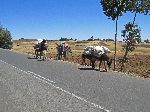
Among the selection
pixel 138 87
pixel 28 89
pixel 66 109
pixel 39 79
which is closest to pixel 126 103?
pixel 66 109

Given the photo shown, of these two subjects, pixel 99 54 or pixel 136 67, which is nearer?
pixel 99 54

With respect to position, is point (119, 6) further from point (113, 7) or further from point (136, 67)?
point (136, 67)

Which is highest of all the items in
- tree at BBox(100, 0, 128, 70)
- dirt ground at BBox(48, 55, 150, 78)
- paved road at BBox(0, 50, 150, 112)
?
tree at BBox(100, 0, 128, 70)

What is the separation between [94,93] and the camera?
15.5m

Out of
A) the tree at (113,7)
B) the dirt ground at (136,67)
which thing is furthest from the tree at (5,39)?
the tree at (113,7)

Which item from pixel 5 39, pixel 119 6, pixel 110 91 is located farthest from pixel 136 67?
pixel 5 39

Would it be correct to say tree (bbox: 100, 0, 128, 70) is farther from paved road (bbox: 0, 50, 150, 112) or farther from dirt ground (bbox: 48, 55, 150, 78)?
paved road (bbox: 0, 50, 150, 112)

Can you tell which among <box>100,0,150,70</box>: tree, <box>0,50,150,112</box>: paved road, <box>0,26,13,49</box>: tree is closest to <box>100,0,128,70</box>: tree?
<box>100,0,150,70</box>: tree

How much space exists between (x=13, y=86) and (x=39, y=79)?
8.62ft

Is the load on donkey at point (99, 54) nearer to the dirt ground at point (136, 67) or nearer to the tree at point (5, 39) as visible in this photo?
the dirt ground at point (136, 67)

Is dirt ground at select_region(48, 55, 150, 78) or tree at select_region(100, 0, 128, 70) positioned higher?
tree at select_region(100, 0, 128, 70)

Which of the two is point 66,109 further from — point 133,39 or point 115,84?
point 133,39

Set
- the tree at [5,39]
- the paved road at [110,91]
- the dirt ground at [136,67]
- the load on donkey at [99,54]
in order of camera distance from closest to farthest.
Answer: the paved road at [110,91]
the load on donkey at [99,54]
the dirt ground at [136,67]
the tree at [5,39]

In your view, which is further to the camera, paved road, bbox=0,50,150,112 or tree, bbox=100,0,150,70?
tree, bbox=100,0,150,70
